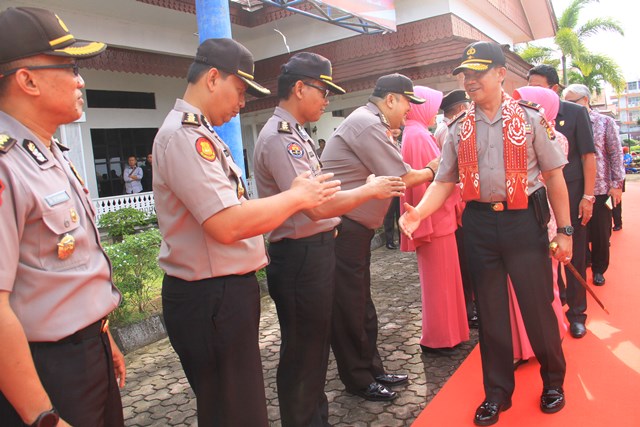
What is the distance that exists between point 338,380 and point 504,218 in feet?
4.92

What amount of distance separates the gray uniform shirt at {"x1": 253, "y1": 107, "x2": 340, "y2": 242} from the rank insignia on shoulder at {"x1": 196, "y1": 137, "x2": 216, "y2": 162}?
61 centimetres

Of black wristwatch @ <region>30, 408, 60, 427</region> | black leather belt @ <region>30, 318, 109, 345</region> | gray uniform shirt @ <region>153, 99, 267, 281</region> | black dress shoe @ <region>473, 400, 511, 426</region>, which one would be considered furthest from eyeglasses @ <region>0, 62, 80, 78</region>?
black dress shoe @ <region>473, 400, 511, 426</region>

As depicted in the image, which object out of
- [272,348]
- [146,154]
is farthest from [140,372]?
[146,154]

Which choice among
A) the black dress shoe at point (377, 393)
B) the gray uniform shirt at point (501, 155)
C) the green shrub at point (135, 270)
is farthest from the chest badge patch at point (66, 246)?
the green shrub at point (135, 270)


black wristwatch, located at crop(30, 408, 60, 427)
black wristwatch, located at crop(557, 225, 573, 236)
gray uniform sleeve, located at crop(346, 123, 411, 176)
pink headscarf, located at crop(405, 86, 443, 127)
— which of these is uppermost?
pink headscarf, located at crop(405, 86, 443, 127)

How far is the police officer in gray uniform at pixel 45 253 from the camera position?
1.18m

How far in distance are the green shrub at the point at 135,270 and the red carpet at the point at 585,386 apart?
8.90ft

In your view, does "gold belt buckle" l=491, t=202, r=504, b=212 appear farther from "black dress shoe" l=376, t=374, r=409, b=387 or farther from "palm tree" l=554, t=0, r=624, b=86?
"palm tree" l=554, t=0, r=624, b=86

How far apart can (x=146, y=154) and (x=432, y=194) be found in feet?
34.7

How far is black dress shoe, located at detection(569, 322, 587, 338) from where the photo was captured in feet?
11.5

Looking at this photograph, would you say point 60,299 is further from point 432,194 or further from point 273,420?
Result: point 432,194

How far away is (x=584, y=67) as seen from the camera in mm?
22125

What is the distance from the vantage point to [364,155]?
274cm

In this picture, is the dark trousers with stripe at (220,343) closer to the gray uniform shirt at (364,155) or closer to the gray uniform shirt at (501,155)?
the gray uniform shirt at (364,155)
